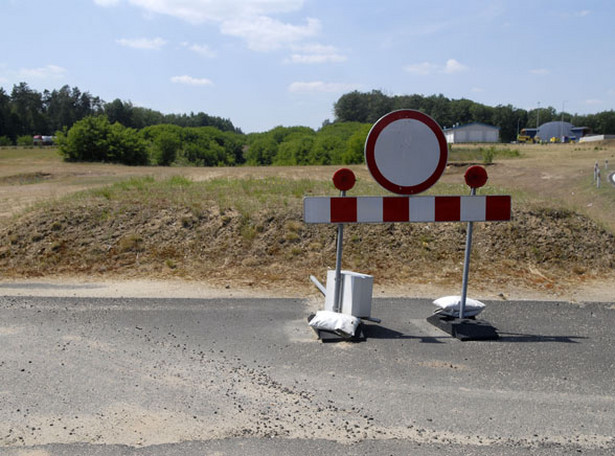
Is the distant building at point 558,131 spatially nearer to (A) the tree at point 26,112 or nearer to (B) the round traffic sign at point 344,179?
(A) the tree at point 26,112

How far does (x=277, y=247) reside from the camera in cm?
922

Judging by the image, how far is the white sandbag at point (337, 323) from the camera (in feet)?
17.2

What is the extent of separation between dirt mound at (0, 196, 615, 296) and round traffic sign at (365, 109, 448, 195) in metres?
2.64

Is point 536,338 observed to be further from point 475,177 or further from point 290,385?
point 290,385

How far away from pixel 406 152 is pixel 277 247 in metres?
4.10

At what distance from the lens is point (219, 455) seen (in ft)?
10.7

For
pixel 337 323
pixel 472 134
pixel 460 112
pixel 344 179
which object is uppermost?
pixel 460 112

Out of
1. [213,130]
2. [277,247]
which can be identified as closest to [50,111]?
[213,130]

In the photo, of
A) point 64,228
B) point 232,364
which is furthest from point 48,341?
point 64,228

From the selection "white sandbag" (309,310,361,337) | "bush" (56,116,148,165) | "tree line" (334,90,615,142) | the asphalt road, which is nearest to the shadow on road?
the asphalt road

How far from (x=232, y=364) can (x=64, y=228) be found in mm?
6448

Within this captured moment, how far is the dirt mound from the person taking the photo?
8.35 metres

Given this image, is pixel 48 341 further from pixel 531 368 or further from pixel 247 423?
pixel 531 368

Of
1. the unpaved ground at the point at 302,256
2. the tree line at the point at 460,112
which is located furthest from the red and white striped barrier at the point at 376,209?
the tree line at the point at 460,112
